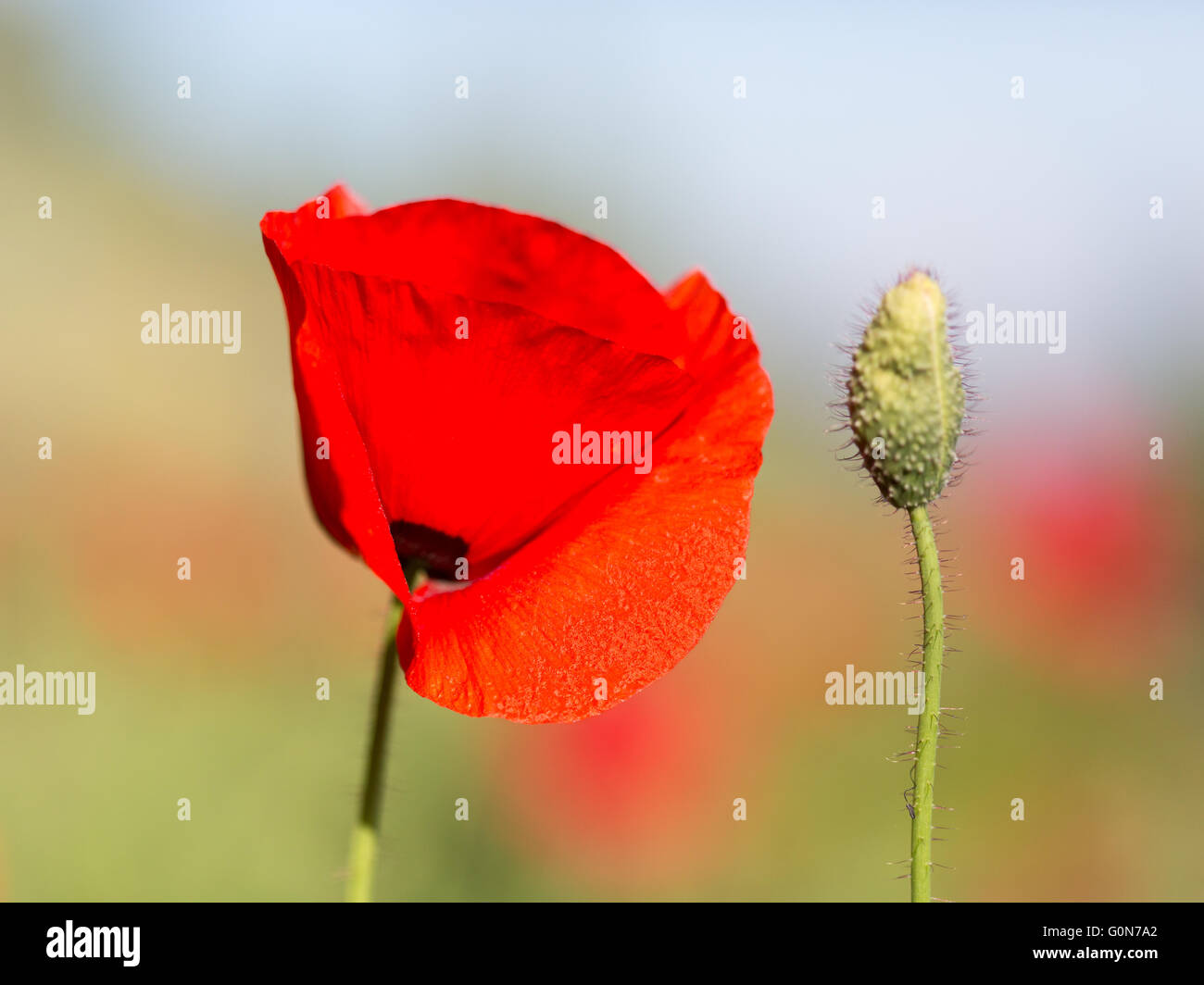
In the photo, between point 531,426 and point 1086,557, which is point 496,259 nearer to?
point 531,426

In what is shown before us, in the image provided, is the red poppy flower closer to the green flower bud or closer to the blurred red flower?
the green flower bud

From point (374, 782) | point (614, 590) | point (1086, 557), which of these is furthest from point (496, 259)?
point (1086, 557)

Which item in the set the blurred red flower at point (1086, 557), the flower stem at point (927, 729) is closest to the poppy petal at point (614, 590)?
the flower stem at point (927, 729)

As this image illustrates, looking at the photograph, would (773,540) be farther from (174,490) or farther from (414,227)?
(414,227)

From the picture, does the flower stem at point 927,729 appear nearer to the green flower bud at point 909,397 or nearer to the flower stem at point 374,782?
the green flower bud at point 909,397

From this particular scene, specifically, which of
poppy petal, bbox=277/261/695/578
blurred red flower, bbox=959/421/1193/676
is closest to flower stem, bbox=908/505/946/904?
poppy petal, bbox=277/261/695/578
